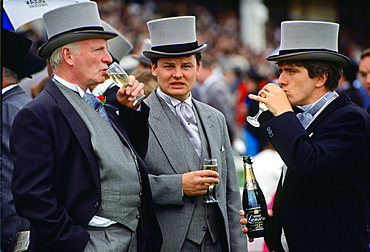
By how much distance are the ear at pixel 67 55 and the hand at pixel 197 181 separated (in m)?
1.08

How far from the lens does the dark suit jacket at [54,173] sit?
3207 millimetres

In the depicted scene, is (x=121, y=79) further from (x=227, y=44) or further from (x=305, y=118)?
(x=227, y=44)

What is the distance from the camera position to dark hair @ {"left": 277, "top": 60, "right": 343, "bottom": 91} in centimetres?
374

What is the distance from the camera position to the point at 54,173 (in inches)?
132

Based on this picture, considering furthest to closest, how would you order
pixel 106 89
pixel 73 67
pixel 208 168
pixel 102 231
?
pixel 106 89
pixel 208 168
pixel 73 67
pixel 102 231

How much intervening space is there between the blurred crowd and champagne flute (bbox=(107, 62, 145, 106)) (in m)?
6.59

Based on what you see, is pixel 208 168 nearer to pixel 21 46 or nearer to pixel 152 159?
pixel 152 159

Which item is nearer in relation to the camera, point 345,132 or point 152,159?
point 345,132

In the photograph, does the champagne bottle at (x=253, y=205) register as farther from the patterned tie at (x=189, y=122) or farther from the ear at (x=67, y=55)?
the ear at (x=67, y=55)

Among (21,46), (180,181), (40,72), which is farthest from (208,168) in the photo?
(40,72)

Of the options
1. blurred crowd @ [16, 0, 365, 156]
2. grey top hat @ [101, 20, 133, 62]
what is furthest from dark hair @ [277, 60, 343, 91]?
blurred crowd @ [16, 0, 365, 156]

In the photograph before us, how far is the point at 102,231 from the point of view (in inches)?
134

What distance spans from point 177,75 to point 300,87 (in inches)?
37.9

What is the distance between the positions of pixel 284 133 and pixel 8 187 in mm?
2033
